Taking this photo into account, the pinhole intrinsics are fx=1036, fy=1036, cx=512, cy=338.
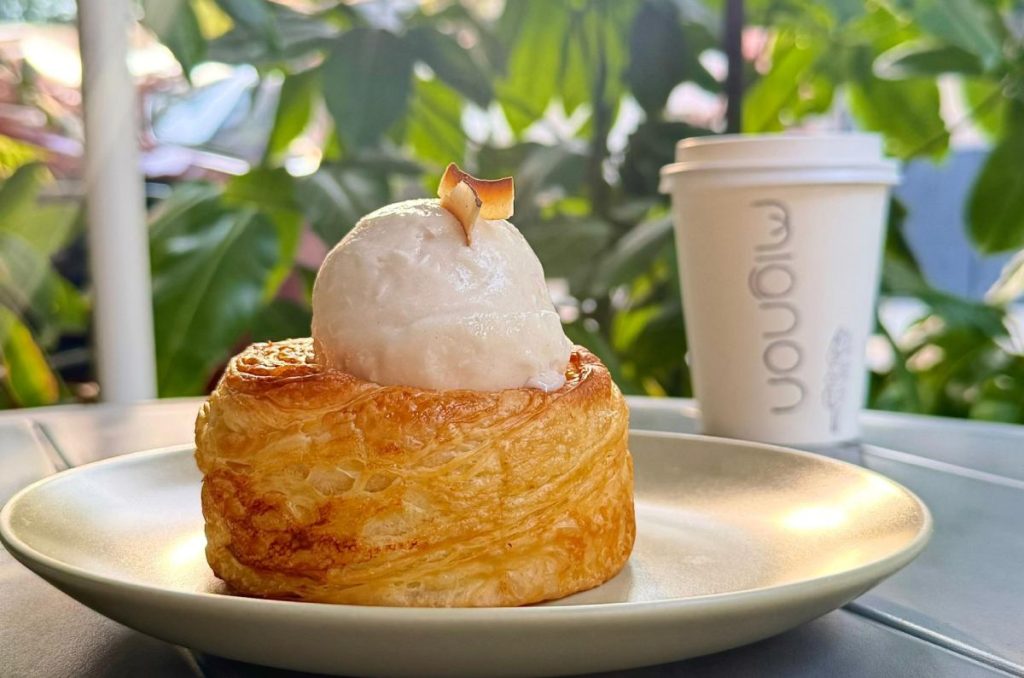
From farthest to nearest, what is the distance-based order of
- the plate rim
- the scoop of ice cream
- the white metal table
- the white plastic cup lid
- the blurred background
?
the blurred background, the white plastic cup lid, the scoop of ice cream, the white metal table, the plate rim

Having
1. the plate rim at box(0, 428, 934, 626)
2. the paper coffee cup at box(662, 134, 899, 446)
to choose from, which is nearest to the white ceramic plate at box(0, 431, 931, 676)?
the plate rim at box(0, 428, 934, 626)

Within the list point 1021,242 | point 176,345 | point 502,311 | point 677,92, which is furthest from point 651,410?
point 1021,242

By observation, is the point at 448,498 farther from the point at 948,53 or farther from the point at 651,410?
the point at 948,53

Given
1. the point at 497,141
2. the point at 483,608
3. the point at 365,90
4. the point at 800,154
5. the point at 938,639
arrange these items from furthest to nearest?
the point at 497,141 < the point at 365,90 < the point at 800,154 < the point at 938,639 < the point at 483,608

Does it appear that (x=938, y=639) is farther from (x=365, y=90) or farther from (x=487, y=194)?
(x=365, y=90)

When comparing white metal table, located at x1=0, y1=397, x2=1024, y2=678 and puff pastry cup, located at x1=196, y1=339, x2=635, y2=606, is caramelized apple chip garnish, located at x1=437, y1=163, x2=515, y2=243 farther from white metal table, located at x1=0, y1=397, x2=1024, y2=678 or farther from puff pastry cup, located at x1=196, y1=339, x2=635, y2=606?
white metal table, located at x1=0, y1=397, x2=1024, y2=678

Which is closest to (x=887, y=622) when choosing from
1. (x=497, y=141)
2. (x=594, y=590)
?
(x=594, y=590)

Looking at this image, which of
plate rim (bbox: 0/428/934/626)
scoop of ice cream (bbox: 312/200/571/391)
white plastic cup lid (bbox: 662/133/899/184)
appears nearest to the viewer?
plate rim (bbox: 0/428/934/626)

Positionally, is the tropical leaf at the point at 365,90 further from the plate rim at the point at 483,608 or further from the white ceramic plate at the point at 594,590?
the plate rim at the point at 483,608
